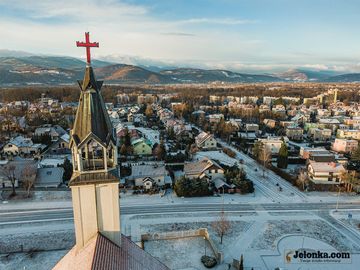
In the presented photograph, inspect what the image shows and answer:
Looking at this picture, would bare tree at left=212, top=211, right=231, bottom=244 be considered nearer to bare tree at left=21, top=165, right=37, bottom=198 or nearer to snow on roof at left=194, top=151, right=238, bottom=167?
snow on roof at left=194, top=151, right=238, bottom=167

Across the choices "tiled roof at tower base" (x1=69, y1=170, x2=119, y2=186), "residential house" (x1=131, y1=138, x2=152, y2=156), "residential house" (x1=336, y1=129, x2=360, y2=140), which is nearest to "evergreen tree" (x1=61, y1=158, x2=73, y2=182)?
"residential house" (x1=131, y1=138, x2=152, y2=156)

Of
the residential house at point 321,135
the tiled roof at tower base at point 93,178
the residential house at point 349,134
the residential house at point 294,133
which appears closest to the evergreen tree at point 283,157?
the residential house at point 294,133

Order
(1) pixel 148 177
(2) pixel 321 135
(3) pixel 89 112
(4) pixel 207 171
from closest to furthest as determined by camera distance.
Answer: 1. (3) pixel 89 112
2. (1) pixel 148 177
3. (4) pixel 207 171
4. (2) pixel 321 135

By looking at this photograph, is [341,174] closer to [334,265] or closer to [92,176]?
[334,265]

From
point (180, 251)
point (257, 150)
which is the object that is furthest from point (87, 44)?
point (257, 150)

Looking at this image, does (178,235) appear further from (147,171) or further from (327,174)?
(327,174)

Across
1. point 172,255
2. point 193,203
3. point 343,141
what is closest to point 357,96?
point 343,141

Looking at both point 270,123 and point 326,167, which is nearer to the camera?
point 326,167

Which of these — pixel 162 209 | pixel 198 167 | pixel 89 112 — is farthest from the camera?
pixel 198 167
